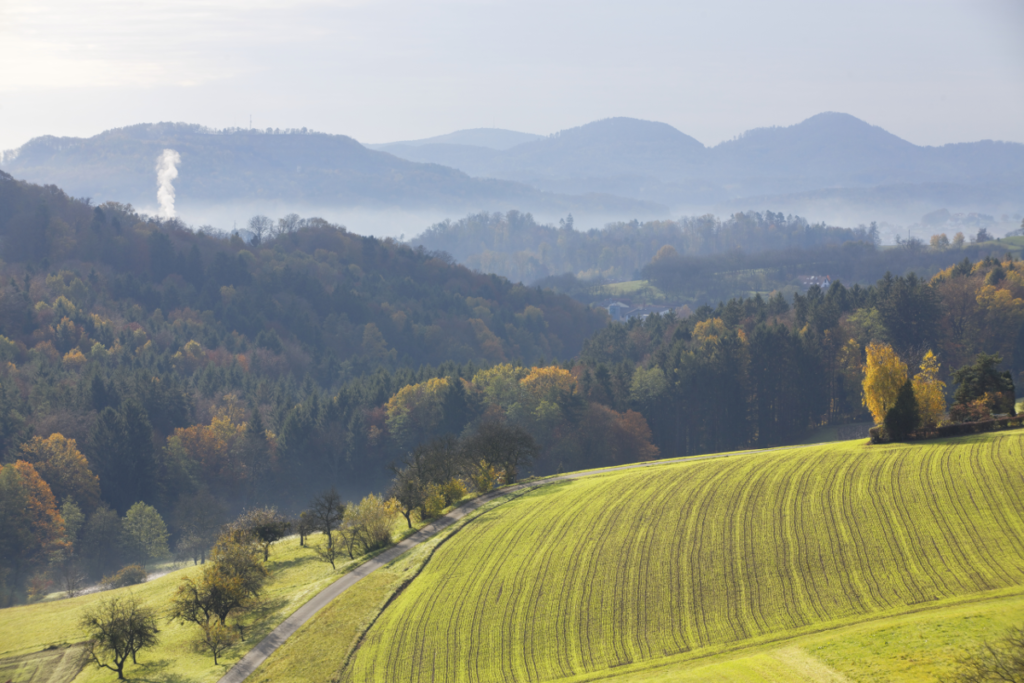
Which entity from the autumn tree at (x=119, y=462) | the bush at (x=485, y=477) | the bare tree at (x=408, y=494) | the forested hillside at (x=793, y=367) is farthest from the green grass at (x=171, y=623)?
the forested hillside at (x=793, y=367)

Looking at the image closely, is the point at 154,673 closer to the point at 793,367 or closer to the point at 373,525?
the point at 373,525

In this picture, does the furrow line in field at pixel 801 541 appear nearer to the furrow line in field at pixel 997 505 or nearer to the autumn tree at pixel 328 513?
the furrow line in field at pixel 997 505

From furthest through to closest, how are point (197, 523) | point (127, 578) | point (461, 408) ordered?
1. point (461, 408)
2. point (197, 523)
3. point (127, 578)

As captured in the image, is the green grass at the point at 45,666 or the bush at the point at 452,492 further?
the bush at the point at 452,492

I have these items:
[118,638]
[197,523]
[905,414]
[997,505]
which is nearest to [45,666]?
[118,638]

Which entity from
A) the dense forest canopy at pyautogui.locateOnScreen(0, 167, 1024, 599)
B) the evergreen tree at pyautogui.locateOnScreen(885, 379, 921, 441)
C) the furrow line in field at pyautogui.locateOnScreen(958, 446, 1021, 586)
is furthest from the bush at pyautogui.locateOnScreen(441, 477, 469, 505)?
the furrow line in field at pyautogui.locateOnScreen(958, 446, 1021, 586)
